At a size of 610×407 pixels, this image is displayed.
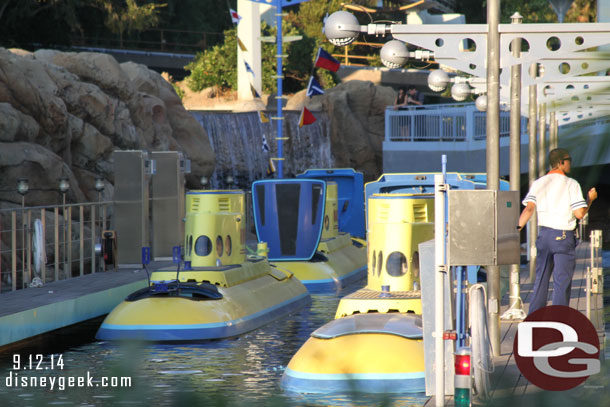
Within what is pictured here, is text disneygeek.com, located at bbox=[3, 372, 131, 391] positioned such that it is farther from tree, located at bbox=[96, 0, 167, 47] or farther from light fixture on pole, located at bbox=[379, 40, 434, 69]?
tree, located at bbox=[96, 0, 167, 47]

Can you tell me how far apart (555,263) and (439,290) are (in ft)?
13.0

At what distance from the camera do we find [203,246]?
15609mm

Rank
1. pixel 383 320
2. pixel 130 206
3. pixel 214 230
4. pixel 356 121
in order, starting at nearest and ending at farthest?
pixel 383 320
pixel 214 230
pixel 130 206
pixel 356 121

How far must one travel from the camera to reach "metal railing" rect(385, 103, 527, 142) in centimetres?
3155

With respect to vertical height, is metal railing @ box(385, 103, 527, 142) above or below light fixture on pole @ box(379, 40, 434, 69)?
above

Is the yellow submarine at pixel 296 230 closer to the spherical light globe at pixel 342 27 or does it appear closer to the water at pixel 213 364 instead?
the water at pixel 213 364

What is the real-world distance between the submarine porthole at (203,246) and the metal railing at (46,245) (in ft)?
8.36

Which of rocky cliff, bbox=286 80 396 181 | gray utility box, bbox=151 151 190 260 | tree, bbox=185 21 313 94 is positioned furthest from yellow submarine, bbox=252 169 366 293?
tree, bbox=185 21 313 94

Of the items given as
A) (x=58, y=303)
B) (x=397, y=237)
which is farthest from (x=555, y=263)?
(x=58, y=303)

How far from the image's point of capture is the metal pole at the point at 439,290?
6645mm

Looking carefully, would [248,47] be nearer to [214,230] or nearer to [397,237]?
[214,230]

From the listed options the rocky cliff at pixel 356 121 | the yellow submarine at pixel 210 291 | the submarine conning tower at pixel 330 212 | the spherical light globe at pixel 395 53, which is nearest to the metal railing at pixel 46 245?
the yellow submarine at pixel 210 291

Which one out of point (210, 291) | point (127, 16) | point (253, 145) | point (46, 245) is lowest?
point (210, 291)

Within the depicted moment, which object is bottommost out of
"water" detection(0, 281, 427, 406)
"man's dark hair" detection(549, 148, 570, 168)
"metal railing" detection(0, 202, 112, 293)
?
"water" detection(0, 281, 427, 406)
